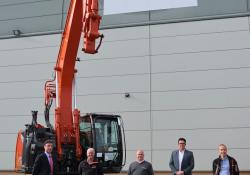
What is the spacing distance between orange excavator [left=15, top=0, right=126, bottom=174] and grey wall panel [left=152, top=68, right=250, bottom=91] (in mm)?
4075

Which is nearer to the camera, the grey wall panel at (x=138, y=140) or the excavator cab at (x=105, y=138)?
the excavator cab at (x=105, y=138)

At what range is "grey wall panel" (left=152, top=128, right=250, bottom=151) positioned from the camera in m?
13.2

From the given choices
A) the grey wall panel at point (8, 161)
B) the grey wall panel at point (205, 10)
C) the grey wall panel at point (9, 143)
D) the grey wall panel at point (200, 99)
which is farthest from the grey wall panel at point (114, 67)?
the grey wall panel at point (8, 161)

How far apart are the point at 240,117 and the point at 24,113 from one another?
8.14 m

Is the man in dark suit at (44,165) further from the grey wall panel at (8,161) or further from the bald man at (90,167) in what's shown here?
the grey wall panel at (8,161)

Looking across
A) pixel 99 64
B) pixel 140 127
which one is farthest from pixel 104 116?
pixel 99 64

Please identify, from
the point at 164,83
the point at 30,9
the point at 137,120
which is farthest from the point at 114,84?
Result: the point at 30,9

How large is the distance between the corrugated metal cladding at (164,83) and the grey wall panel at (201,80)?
0.03 meters

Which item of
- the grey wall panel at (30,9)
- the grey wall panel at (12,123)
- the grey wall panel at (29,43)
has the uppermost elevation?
the grey wall panel at (30,9)

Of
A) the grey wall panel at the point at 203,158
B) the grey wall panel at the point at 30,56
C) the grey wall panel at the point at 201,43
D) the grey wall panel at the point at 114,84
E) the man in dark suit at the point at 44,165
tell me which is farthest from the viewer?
the grey wall panel at the point at 30,56

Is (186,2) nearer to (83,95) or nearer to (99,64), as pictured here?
(99,64)

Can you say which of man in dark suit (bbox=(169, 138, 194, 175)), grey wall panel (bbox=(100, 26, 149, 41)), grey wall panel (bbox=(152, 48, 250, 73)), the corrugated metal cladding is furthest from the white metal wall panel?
man in dark suit (bbox=(169, 138, 194, 175))

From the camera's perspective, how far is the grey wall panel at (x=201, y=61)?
13771 mm

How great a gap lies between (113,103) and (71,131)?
4.80 meters
